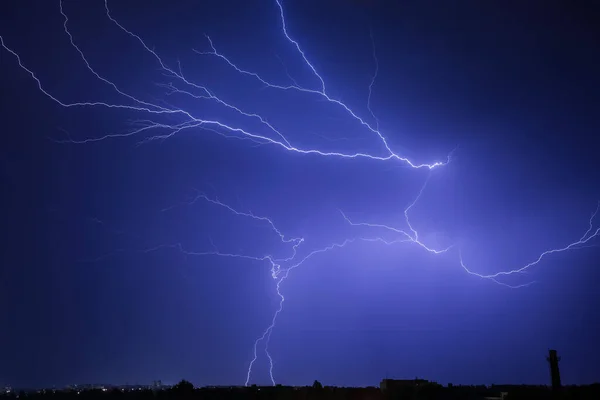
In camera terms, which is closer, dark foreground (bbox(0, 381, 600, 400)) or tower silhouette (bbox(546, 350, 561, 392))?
dark foreground (bbox(0, 381, 600, 400))

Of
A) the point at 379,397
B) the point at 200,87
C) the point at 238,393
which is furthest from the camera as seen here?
the point at 238,393

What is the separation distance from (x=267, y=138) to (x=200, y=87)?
8.00 ft

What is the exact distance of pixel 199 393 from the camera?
65.7 ft

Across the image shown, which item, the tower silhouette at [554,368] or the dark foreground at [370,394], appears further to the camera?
the tower silhouette at [554,368]

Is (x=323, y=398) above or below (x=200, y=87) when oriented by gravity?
Result: below

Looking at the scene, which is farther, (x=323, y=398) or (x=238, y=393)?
(x=238, y=393)

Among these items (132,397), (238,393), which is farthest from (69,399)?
(238,393)

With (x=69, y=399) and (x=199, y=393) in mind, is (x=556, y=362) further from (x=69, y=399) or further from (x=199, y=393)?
(x=69, y=399)

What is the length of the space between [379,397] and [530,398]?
466 centimetres

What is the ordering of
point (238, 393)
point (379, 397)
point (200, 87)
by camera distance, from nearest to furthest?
point (200, 87)
point (379, 397)
point (238, 393)

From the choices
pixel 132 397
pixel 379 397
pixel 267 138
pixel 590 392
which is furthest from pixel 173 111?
pixel 590 392

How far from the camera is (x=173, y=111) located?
15.8m

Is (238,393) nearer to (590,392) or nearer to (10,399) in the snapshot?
(10,399)

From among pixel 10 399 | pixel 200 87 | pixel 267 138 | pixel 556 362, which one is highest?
pixel 200 87
